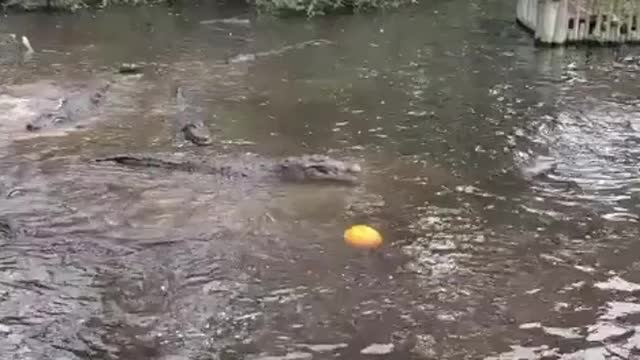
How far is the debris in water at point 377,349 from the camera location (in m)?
4.97

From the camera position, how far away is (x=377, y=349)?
5000 mm

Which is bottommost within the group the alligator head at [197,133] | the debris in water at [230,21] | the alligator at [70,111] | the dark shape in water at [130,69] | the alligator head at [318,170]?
the debris in water at [230,21]

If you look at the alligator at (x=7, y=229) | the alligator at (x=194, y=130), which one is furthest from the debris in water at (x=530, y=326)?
the alligator at (x=194, y=130)

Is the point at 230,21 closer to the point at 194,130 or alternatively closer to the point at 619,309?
the point at 194,130

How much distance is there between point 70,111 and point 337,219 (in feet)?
16.1

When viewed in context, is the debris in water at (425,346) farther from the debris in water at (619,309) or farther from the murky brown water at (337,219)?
the debris in water at (619,309)

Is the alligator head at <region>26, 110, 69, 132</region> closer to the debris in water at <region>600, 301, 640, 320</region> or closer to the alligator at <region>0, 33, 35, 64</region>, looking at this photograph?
the alligator at <region>0, 33, 35, 64</region>

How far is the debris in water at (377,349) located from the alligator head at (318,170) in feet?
10.2

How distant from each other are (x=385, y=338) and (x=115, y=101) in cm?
711

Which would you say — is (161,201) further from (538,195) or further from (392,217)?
Result: (538,195)

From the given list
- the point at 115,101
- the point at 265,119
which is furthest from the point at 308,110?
the point at 115,101

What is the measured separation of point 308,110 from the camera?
34.9 feet

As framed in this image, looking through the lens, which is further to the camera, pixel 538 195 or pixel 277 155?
pixel 277 155

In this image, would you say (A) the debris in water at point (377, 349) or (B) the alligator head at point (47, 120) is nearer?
(A) the debris in water at point (377, 349)
